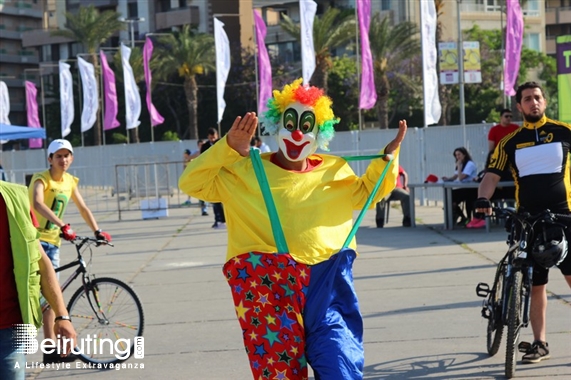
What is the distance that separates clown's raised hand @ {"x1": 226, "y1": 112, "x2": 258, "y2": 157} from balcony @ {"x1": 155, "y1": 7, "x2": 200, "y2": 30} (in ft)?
259

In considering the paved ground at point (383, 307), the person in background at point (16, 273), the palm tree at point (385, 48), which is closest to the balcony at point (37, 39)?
the palm tree at point (385, 48)

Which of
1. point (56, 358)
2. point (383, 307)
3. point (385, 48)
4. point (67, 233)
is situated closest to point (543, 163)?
point (383, 307)

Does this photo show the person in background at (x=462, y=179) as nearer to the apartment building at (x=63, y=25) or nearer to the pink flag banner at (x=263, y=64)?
the pink flag banner at (x=263, y=64)

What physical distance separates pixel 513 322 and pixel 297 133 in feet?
7.50

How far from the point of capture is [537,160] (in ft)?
23.4

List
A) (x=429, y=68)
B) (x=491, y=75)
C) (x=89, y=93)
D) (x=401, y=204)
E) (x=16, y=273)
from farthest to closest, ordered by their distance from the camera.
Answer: (x=491, y=75) < (x=89, y=93) < (x=429, y=68) < (x=401, y=204) < (x=16, y=273)

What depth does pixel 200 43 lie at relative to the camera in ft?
206

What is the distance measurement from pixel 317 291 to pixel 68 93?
40.8 metres

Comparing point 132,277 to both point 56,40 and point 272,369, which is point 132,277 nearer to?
point 272,369

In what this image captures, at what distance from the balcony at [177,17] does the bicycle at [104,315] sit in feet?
250

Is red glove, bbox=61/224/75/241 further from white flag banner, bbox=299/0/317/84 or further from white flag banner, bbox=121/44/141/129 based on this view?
white flag banner, bbox=121/44/141/129

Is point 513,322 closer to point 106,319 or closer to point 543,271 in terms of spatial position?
point 543,271

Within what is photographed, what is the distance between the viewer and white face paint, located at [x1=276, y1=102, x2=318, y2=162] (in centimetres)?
545

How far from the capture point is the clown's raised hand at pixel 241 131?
5234 mm
